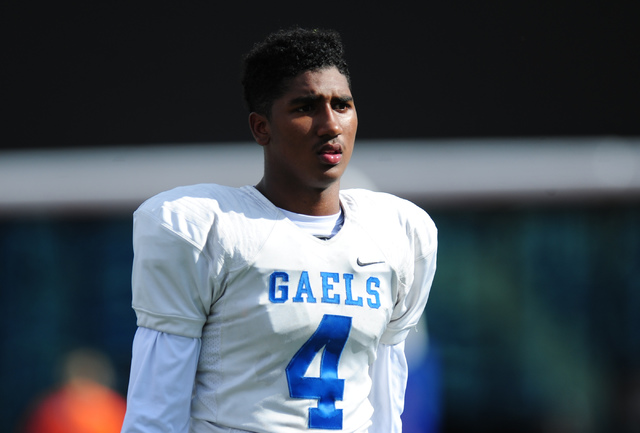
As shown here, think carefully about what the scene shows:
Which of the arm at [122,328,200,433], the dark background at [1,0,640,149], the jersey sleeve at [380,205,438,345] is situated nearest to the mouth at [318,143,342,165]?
the jersey sleeve at [380,205,438,345]

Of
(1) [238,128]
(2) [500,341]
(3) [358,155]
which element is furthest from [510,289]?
(1) [238,128]

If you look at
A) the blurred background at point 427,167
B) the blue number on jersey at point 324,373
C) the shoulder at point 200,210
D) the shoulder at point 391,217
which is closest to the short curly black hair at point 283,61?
Answer: the shoulder at point 200,210

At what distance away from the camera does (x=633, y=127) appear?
5176mm

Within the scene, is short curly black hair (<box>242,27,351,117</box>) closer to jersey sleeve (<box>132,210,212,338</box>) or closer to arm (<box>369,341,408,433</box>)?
jersey sleeve (<box>132,210,212,338</box>)

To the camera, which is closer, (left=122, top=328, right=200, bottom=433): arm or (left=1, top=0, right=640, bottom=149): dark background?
(left=122, top=328, right=200, bottom=433): arm

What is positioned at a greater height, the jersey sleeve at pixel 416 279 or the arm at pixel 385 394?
the jersey sleeve at pixel 416 279

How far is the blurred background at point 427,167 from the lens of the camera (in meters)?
4.75

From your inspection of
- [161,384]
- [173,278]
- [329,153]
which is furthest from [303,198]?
[161,384]

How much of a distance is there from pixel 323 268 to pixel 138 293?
45cm

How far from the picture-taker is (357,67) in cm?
503

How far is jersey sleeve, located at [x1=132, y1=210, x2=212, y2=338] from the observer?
73.4 inches

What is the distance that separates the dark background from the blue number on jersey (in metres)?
3.11

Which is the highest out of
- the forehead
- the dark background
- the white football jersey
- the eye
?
the dark background

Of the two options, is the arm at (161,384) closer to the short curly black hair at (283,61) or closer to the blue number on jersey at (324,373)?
the blue number on jersey at (324,373)
